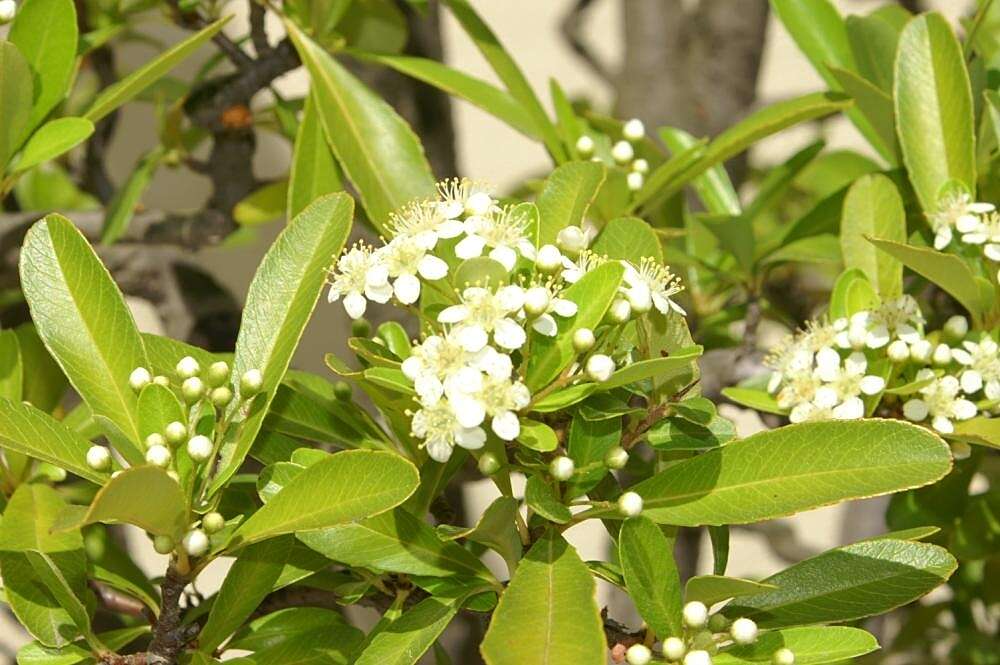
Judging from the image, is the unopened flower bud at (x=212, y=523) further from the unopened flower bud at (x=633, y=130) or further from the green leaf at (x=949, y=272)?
the unopened flower bud at (x=633, y=130)

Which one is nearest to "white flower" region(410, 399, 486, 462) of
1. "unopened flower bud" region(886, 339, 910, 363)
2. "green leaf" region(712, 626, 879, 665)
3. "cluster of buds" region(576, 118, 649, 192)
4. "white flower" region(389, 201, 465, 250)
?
"white flower" region(389, 201, 465, 250)

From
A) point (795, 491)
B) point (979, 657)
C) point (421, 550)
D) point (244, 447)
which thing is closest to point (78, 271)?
point (244, 447)

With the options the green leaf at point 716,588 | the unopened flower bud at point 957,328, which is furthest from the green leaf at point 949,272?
the green leaf at point 716,588

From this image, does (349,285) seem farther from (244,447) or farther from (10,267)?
(10,267)

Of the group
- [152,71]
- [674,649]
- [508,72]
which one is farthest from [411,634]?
[508,72]

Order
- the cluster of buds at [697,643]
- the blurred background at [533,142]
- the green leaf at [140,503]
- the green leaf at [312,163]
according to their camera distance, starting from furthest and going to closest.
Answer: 1. the blurred background at [533,142]
2. the green leaf at [312,163]
3. the cluster of buds at [697,643]
4. the green leaf at [140,503]

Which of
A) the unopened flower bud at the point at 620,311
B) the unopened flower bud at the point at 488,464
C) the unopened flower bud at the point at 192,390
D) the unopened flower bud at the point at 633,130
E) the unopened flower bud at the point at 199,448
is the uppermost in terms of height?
the unopened flower bud at the point at 633,130

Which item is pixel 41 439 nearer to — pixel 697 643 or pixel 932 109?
pixel 697 643
